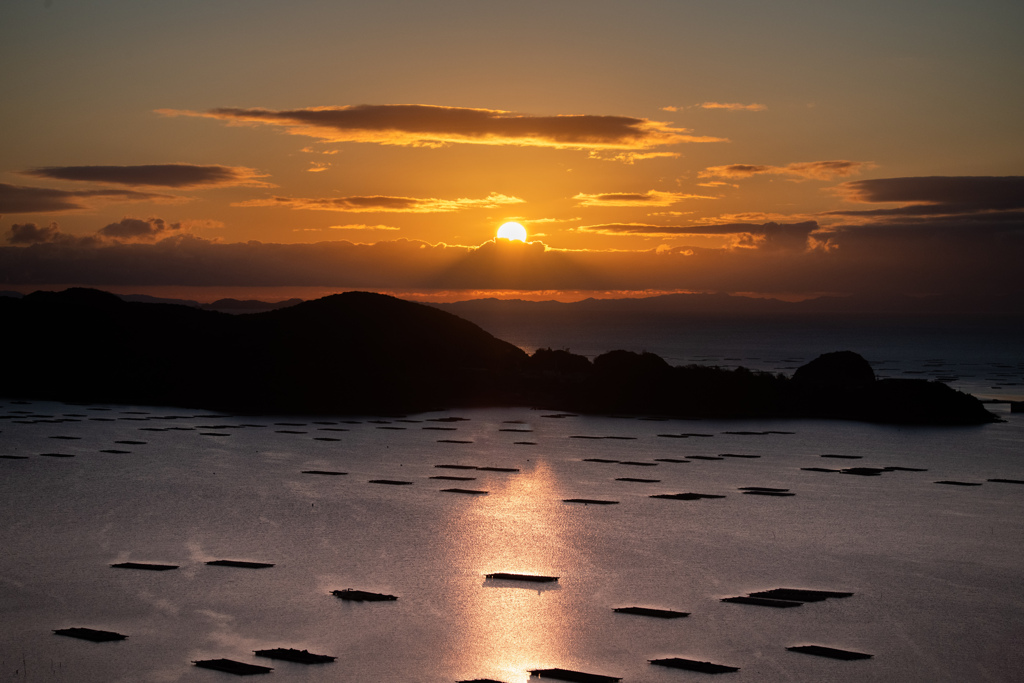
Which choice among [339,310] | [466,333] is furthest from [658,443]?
[339,310]

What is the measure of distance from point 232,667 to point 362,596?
112 inches

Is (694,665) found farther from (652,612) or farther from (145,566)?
(145,566)

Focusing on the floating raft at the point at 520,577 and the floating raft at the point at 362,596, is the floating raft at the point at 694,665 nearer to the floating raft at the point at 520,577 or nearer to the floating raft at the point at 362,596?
the floating raft at the point at 520,577

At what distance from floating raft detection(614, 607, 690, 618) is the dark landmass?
1198 inches

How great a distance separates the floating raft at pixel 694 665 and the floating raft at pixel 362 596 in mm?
4151

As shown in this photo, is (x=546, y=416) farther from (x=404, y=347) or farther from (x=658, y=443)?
(x=404, y=347)

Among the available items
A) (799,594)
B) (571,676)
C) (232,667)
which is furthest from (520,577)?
(232,667)

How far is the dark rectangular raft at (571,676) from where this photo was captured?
30.5 feet

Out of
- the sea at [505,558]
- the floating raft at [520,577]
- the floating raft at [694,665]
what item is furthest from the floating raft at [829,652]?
the floating raft at [520,577]

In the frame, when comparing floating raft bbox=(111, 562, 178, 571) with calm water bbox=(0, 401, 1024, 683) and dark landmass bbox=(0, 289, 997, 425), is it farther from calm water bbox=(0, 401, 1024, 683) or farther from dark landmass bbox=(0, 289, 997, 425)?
dark landmass bbox=(0, 289, 997, 425)

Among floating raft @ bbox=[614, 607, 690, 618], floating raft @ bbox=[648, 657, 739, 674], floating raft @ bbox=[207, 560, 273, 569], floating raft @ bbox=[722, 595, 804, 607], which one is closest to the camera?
floating raft @ bbox=[648, 657, 739, 674]

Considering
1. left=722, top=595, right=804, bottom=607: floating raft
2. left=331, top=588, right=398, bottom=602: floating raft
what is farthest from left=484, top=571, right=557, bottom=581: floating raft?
left=722, top=595, right=804, bottom=607: floating raft

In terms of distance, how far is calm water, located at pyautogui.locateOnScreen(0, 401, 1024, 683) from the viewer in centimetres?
1018

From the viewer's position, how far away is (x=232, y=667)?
9.55 m
